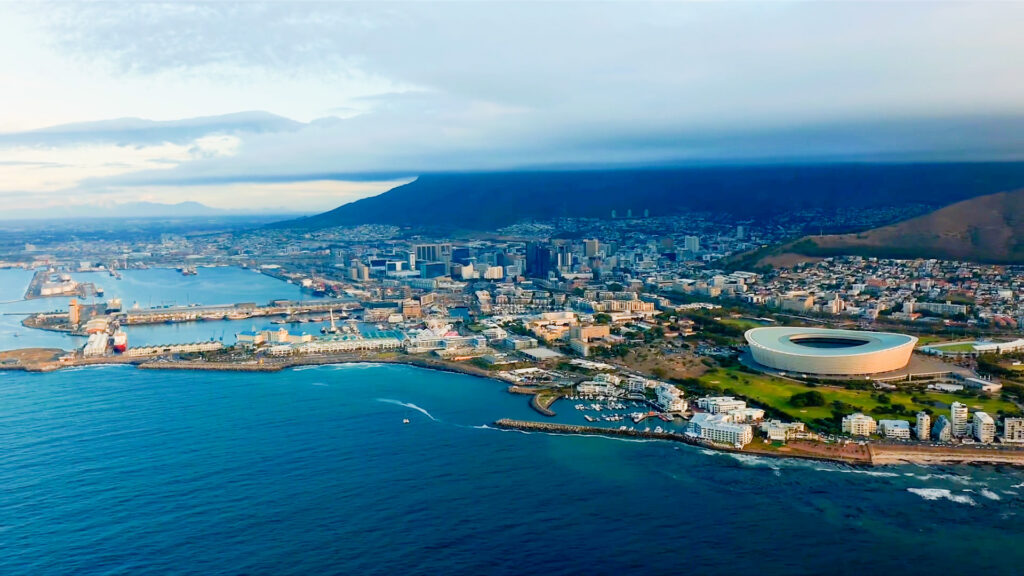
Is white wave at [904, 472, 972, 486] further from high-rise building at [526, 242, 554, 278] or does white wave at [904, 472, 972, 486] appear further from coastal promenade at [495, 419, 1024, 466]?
high-rise building at [526, 242, 554, 278]

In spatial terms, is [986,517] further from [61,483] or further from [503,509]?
[61,483]

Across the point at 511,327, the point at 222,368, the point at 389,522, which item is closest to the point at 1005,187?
Result: the point at 511,327

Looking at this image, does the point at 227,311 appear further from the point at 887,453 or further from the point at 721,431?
the point at 887,453

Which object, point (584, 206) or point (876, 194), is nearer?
point (876, 194)

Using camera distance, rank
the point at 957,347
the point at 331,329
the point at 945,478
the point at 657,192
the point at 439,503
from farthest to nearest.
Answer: the point at 657,192 < the point at 331,329 < the point at 957,347 < the point at 945,478 < the point at 439,503

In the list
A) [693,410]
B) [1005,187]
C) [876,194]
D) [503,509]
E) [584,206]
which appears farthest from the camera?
[584,206]

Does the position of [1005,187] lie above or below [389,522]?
above

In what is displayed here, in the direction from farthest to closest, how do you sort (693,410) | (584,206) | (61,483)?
(584,206) < (693,410) < (61,483)

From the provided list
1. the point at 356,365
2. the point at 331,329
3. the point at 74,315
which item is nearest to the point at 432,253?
the point at 331,329
